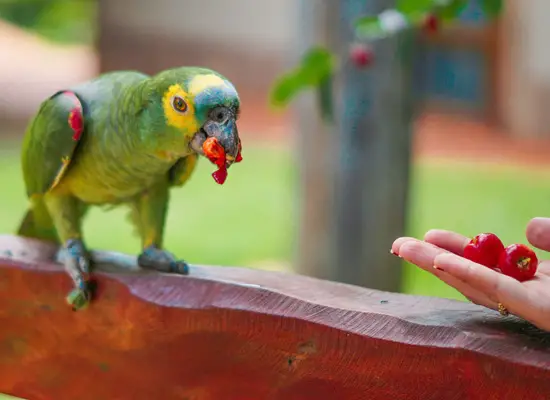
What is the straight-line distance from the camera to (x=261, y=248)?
3115 mm

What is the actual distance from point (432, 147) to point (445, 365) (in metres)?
4.25

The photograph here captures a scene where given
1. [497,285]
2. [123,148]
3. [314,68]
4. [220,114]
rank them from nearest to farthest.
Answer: [497,285], [220,114], [123,148], [314,68]

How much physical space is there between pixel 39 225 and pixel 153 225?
21 centimetres

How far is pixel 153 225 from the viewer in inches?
42.5

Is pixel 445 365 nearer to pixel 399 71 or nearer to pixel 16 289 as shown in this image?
pixel 16 289

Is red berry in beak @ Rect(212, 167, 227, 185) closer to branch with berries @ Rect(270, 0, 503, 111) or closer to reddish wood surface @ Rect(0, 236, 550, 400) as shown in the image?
reddish wood surface @ Rect(0, 236, 550, 400)

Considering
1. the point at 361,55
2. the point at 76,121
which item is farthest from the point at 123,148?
the point at 361,55

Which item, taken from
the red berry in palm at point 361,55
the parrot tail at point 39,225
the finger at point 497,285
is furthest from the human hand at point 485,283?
the red berry in palm at point 361,55

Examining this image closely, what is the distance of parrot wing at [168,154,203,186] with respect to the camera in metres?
1.01

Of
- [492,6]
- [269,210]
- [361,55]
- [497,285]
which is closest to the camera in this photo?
[497,285]

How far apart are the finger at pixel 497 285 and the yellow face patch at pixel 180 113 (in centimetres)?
31

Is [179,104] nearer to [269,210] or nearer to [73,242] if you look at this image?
[73,242]

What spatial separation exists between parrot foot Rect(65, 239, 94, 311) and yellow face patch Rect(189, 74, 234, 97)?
1.02 feet

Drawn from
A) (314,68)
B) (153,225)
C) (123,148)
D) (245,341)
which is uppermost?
(314,68)
